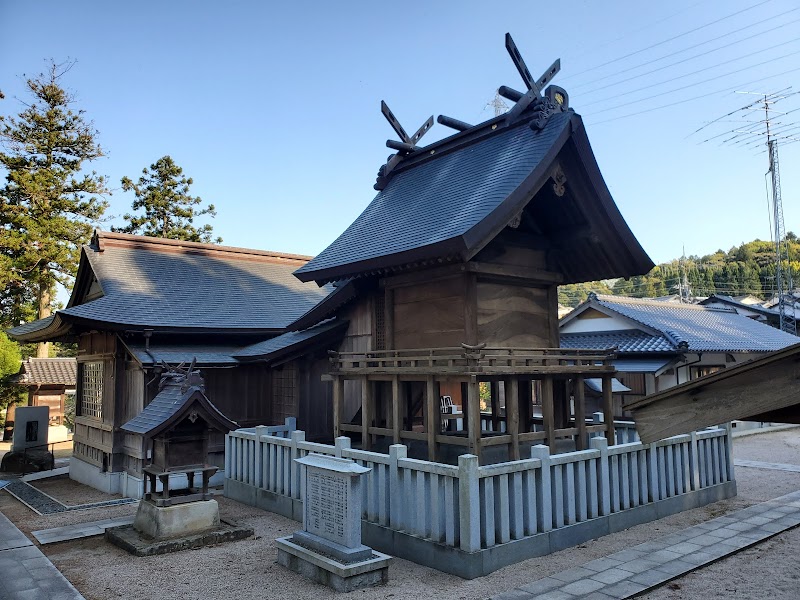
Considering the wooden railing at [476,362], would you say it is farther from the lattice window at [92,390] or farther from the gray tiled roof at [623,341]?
the gray tiled roof at [623,341]

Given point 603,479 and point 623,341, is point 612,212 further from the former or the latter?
point 623,341

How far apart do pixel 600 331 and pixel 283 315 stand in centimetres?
1448

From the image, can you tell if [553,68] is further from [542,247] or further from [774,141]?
[774,141]

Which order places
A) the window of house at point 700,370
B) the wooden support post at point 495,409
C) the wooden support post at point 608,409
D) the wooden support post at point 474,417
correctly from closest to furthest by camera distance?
the wooden support post at point 474,417 < the wooden support post at point 608,409 < the wooden support post at point 495,409 < the window of house at point 700,370

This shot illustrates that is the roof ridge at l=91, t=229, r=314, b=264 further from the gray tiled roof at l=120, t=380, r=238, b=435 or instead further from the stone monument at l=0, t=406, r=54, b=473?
the gray tiled roof at l=120, t=380, r=238, b=435

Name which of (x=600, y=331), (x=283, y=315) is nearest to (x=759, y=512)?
(x=283, y=315)

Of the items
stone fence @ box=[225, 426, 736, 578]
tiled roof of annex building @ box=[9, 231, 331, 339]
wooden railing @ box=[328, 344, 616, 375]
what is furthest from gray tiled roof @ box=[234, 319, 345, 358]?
stone fence @ box=[225, 426, 736, 578]

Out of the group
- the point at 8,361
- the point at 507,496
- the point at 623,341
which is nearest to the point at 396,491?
the point at 507,496

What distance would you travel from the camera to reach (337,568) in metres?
6.42

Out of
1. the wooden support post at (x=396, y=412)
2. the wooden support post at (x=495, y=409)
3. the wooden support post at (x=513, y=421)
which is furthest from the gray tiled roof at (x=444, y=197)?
the wooden support post at (x=495, y=409)

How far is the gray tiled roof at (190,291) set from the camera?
1411 cm

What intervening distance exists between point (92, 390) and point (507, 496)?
12.7 metres

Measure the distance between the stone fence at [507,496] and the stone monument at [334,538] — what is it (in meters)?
0.87

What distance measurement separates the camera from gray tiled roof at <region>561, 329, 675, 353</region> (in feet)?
68.9
